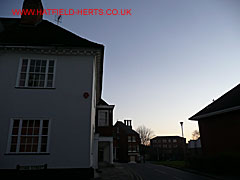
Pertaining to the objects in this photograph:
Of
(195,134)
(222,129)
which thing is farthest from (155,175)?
(195,134)

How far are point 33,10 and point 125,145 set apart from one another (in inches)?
1866

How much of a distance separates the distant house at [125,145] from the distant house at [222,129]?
38.1 metres

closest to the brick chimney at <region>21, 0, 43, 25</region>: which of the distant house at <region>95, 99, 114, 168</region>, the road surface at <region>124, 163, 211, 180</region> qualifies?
the distant house at <region>95, 99, 114, 168</region>

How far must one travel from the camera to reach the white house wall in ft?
32.2

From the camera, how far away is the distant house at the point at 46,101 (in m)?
9.82

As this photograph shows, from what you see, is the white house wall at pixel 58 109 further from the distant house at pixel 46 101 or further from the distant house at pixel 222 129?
the distant house at pixel 222 129

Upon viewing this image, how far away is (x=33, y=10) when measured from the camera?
14.3 m

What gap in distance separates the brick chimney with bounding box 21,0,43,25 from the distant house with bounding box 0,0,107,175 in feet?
6.73

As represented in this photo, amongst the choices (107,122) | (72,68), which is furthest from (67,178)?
(107,122)

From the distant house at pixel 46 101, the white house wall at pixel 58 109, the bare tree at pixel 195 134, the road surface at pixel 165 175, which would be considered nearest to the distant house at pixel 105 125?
the road surface at pixel 165 175

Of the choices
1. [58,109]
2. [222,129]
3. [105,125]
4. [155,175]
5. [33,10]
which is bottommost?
[155,175]

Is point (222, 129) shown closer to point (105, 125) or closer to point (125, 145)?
point (105, 125)

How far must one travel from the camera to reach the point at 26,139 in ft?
32.8

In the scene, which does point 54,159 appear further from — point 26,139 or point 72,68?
point 72,68
